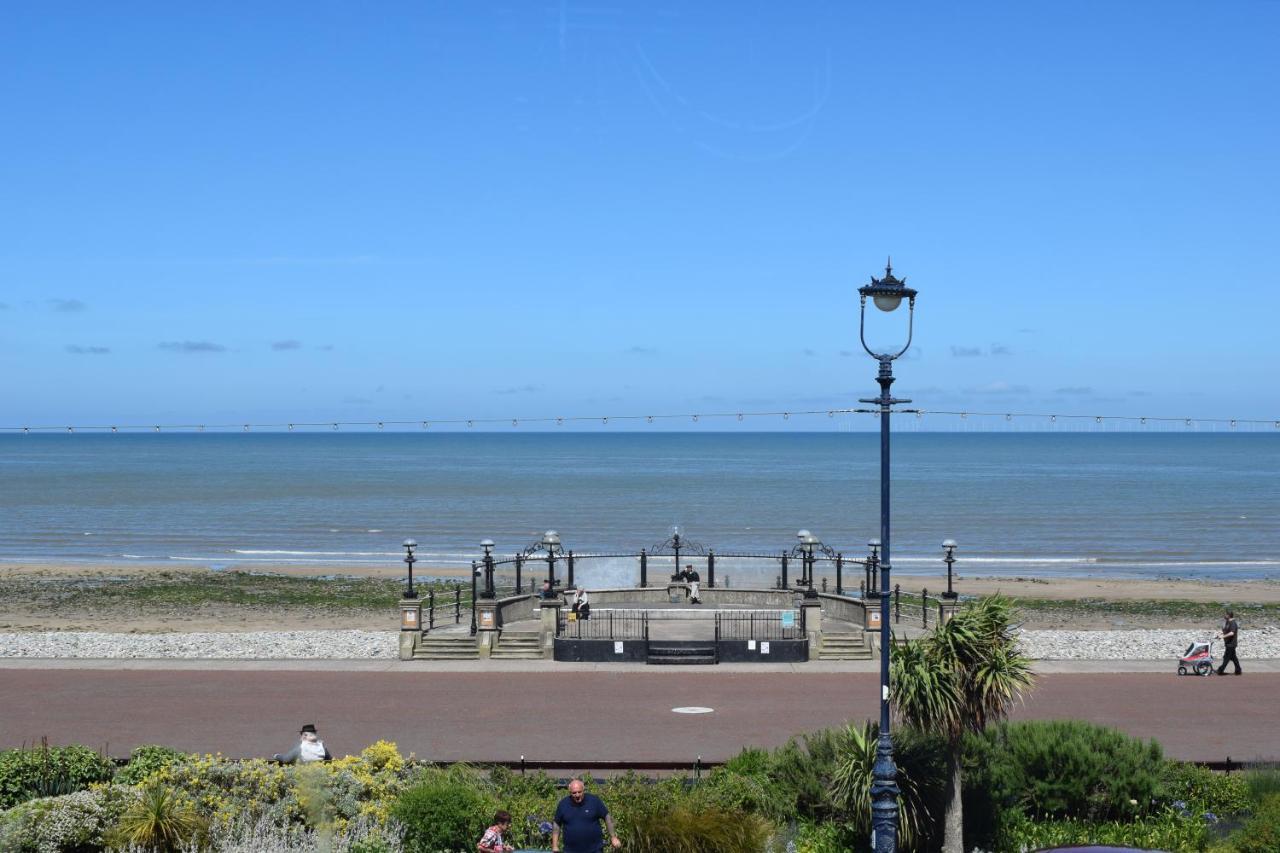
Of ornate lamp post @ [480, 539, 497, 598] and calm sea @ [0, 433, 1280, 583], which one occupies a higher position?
ornate lamp post @ [480, 539, 497, 598]

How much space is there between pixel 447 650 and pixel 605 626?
4.72m

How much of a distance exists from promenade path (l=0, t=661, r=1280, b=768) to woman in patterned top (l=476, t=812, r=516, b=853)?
565cm

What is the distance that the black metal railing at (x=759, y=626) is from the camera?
28.5 meters

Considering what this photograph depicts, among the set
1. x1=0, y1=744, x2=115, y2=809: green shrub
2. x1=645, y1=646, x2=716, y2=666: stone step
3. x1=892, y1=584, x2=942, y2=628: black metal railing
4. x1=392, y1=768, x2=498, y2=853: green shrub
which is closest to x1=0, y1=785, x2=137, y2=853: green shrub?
x1=0, y1=744, x2=115, y2=809: green shrub

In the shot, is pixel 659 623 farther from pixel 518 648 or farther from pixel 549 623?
pixel 518 648

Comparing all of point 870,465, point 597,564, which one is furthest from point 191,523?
point 870,465

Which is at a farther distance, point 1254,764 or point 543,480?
point 543,480

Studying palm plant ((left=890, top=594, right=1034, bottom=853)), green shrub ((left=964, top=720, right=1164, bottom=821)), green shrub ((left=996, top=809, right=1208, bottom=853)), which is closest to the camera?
palm plant ((left=890, top=594, right=1034, bottom=853))

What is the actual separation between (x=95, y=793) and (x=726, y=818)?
282 inches

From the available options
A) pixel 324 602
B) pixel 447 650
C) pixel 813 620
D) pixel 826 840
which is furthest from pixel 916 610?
pixel 826 840

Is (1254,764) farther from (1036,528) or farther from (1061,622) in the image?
(1036,528)

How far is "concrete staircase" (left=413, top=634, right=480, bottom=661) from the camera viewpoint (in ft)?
92.6

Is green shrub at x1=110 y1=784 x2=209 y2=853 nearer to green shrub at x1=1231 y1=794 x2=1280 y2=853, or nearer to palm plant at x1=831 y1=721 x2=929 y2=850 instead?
palm plant at x1=831 y1=721 x2=929 y2=850

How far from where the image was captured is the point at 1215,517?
289 ft
